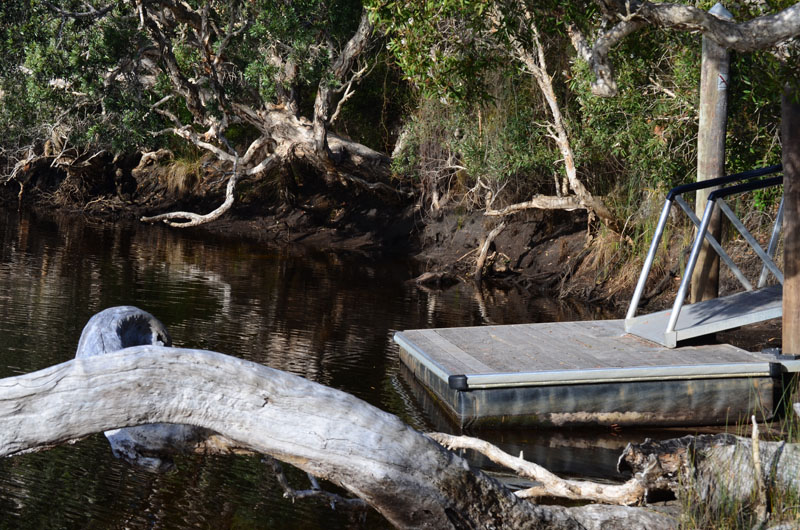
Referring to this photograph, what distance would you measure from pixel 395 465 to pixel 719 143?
721cm

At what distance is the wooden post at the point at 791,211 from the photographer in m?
7.95

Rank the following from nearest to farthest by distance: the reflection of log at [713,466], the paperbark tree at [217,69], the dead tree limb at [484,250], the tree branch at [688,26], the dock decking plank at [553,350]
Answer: the reflection of log at [713,466] → the tree branch at [688,26] → the dock decking plank at [553,350] → the paperbark tree at [217,69] → the dead tree limb at [484,250]

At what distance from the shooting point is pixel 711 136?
33.8ft

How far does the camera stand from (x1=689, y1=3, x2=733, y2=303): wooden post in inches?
401

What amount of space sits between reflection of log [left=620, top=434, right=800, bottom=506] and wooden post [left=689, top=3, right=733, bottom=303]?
5380mm

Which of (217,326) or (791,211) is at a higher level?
(791,211)

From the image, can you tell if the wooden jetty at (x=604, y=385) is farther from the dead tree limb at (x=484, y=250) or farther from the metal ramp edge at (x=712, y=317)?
the dead tree limb at (x=484, y=250)

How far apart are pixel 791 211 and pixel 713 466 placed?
383 cm

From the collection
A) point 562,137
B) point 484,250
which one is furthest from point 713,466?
point 484,250

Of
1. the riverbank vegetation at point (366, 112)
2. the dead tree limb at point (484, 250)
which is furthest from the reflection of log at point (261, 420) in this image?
the dead tree limb at point (484, 250)

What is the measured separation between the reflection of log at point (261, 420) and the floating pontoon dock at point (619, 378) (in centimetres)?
319

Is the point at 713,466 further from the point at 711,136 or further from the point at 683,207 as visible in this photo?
the point at 711,136

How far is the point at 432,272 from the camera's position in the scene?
55.2ft

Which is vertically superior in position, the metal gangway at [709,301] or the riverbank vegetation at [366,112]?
the riverbank vegetation at [366,112]
